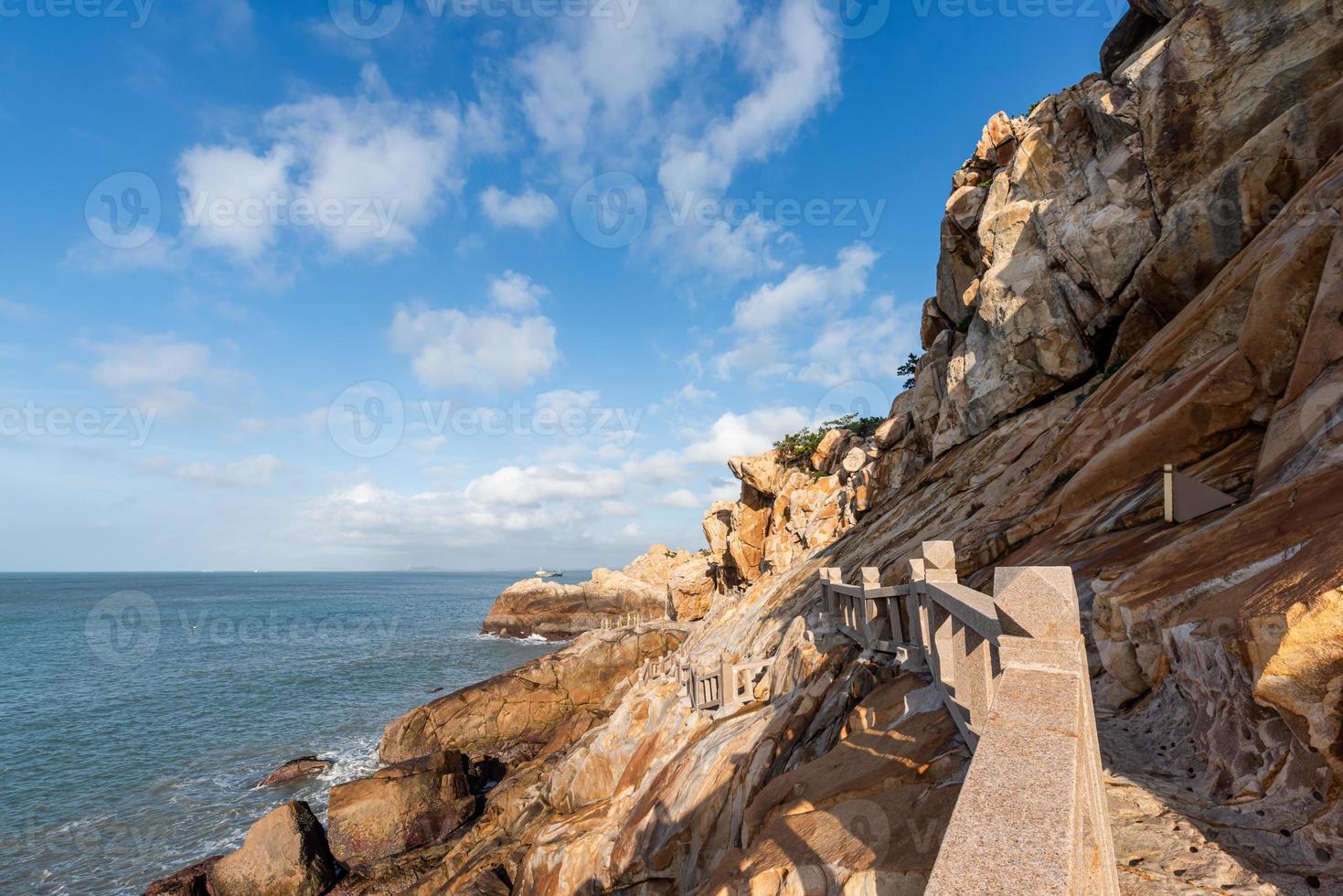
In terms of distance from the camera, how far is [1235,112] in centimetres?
1566

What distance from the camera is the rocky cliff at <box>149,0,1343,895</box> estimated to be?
4.62 meters

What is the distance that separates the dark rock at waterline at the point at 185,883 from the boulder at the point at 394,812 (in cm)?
373

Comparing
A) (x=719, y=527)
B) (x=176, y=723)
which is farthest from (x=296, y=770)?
(x=719, y=527)

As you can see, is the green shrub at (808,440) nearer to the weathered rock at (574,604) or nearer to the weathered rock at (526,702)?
the weathered rock at (526,702)

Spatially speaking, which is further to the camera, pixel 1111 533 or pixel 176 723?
pixel 176 723

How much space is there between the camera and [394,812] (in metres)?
22.7

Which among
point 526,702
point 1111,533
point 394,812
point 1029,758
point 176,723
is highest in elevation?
point 1111,533

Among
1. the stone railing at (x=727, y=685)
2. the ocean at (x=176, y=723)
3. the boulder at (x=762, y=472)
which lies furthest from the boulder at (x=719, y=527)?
the stone railing at (x=727, y=685)

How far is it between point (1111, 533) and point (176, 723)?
1945 inches

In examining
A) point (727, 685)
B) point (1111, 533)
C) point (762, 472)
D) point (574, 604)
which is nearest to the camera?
point (1111, 533)

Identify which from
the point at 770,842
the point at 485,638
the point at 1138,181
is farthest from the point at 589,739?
the point at 485,638

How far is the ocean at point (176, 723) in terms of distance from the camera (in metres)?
23.4

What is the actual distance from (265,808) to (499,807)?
11.2 meters

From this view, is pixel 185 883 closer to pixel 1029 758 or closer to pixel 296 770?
pixel 296 770
